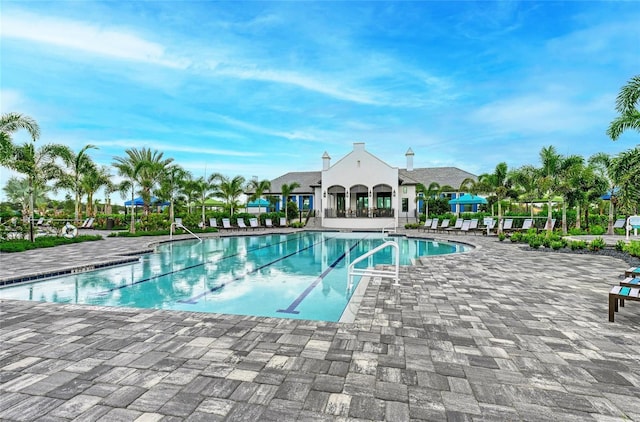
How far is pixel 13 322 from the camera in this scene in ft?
13.9

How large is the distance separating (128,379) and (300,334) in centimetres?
179

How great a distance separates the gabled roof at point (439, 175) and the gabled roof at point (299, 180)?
946 centimetres

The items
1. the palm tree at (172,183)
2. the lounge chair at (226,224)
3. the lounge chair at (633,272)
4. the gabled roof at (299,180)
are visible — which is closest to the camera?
the lounge chair at (633,272)

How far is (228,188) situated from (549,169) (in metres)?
21.7

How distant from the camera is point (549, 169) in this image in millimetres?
17000

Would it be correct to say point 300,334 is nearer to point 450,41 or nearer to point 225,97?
point 450,41

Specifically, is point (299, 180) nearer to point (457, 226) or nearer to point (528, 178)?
point (457, 226)

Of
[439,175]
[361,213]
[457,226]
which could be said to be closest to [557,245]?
[457,226]

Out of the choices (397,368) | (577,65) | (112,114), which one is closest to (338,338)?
(397,368)

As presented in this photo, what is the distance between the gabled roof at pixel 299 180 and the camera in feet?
108

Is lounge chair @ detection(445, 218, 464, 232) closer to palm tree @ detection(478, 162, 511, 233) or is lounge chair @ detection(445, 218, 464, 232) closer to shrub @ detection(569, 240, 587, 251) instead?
palm tree @ detection(478, 162, 511, 233)

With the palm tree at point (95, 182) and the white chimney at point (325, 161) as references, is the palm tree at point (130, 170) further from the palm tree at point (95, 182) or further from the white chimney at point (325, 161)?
the white chimney at point (325, 161)

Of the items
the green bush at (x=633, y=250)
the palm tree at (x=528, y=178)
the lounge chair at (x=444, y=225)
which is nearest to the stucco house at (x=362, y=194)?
the lounge chair at (x=444, y=225)

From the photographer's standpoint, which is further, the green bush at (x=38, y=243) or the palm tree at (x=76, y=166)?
the palm tree at (x=76, y=166)
